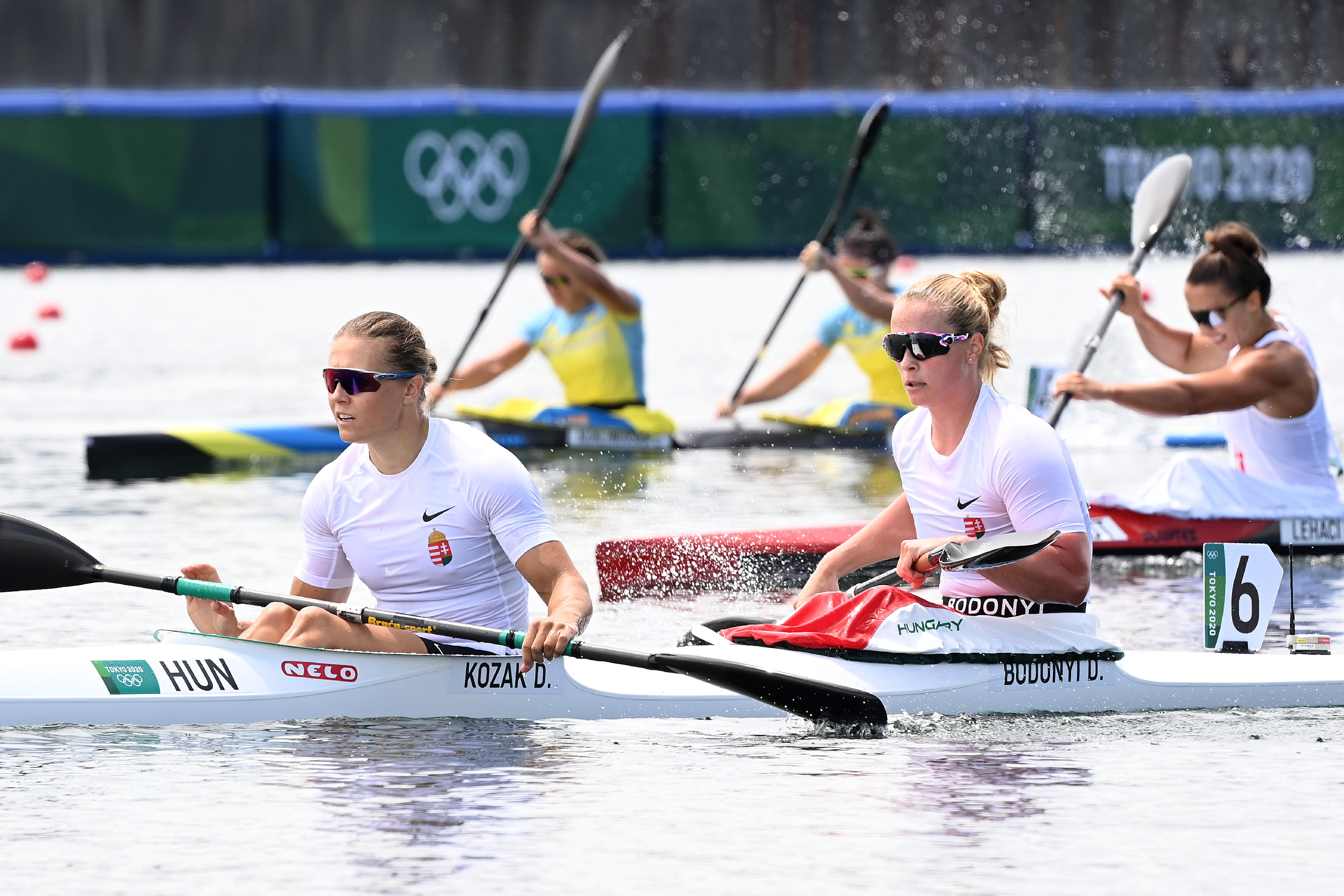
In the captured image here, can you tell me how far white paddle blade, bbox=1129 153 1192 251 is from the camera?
951cm

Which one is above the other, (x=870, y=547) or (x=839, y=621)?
(x=870, y=547)

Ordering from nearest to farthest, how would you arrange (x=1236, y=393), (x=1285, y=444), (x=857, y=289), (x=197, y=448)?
(x=1236, y=393)
(x=1285, y=444)
(x=197, y=448)
(x=857, y=289)

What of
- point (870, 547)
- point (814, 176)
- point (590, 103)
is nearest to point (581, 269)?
point (590, 103)

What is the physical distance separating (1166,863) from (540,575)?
165cm

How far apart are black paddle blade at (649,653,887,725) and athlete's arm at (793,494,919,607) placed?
407mm

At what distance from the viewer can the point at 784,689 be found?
5.59 metres

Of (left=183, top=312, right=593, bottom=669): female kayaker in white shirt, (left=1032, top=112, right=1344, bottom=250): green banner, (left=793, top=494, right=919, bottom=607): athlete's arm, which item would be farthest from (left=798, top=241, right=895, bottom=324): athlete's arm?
(left=1032, top=112, right=1344, bottom=250): green banner

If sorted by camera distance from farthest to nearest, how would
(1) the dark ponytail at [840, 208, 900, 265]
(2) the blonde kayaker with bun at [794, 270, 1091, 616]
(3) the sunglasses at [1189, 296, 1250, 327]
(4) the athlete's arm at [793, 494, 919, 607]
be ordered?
(1) the dark ponytail at [840, 208, 900, 265], (3) the sunglasses at [1189, 296, 1250, 327], (4) the athlete's arm at [793, 494, 919, 607], (2) the blonde kayaker with bun at [794, 270, 1091, 616]

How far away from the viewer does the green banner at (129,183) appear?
22.2 m

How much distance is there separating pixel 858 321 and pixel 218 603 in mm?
6476

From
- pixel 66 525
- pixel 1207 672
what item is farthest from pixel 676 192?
pixel 1207 672

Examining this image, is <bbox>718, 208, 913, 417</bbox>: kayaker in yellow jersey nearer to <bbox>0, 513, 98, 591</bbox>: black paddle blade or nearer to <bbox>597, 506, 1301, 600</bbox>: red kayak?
<bbox>597, 506, 1301, 600</bbox>: red kayak

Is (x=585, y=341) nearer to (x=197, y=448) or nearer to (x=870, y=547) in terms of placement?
(x=197, y=448)

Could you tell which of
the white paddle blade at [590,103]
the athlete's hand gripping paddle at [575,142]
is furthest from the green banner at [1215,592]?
the white paddle blade at [590,103]
